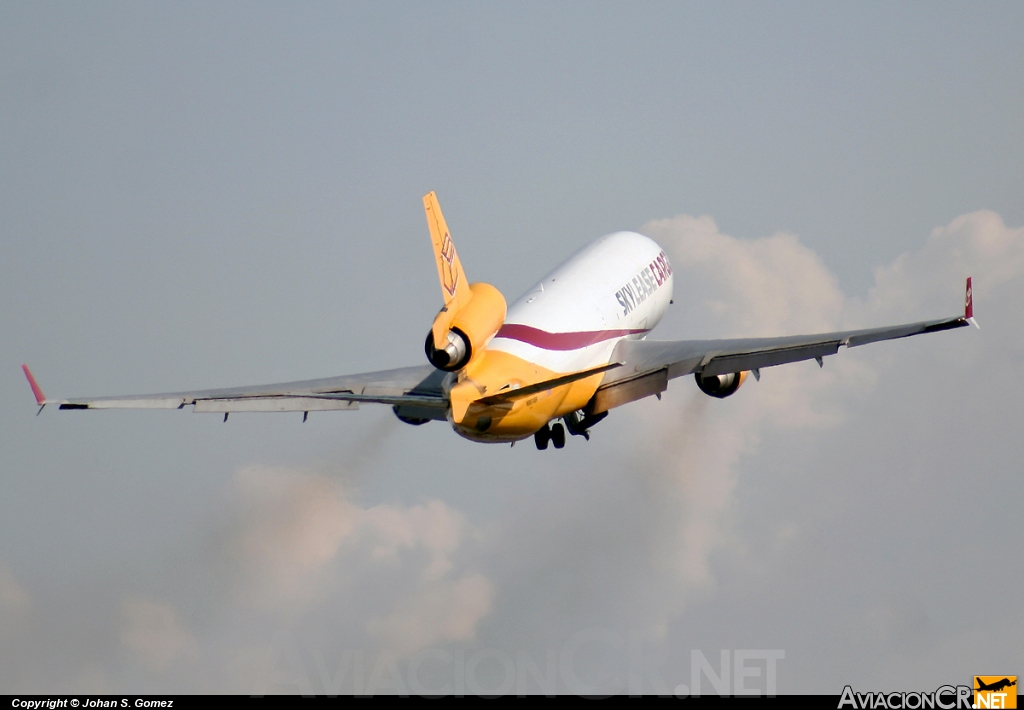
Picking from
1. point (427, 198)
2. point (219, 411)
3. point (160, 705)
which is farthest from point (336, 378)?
point (160, 705)

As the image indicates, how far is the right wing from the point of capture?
5194cm

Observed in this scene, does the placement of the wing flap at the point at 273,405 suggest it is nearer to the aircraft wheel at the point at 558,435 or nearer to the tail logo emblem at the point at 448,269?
the tail logo emblem at the point at 448,269

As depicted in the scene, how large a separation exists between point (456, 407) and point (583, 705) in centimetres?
794

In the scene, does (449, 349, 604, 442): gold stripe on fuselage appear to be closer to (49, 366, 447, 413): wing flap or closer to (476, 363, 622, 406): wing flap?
(476, 363, 622, 406): wing flap

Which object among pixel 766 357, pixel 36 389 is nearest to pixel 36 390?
pixel 36 389

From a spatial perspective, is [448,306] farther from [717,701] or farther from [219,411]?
[717,701]

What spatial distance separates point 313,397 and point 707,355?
10.7 meters

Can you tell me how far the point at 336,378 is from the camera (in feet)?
183

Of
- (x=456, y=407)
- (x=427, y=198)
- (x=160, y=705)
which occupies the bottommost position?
(x=160, y=705)

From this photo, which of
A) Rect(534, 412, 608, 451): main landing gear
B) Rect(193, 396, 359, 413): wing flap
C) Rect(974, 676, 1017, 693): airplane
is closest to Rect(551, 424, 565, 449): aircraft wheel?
Rect(534, 412, 608, 451): main landing gear

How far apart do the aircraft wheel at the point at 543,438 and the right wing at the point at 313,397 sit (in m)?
3.55

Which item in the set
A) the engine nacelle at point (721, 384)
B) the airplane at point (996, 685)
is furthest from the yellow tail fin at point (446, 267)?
the airplane at point (996, 685)

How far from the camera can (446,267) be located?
49.9m

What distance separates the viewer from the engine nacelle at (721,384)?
2320 inches
